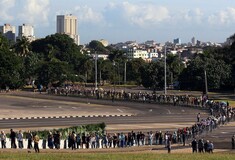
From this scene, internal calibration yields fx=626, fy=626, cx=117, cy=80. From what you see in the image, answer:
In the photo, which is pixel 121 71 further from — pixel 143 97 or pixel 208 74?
pixel 143 97

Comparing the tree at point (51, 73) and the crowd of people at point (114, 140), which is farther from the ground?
the tree at point (51, 73)

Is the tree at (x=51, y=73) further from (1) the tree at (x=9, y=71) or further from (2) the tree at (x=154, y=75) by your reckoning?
(2) the tree at (x=154, y=75)

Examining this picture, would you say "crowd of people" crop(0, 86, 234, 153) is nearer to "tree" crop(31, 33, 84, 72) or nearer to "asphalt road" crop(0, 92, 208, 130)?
"asphalt road" crop(0, 92, 208, 130)

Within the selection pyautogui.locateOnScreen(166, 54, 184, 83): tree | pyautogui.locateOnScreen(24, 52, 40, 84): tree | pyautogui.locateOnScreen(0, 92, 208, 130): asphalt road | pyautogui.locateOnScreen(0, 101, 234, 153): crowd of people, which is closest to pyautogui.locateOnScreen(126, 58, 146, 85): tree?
pyautogui.locateOnScreen(166, 54, 184, 83): tree

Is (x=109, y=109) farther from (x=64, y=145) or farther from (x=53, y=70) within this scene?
(x=53, y=70)

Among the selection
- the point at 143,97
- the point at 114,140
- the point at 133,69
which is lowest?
the point at 114,140

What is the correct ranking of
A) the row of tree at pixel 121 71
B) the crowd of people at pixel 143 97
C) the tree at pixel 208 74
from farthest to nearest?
the row of tree at pixel 121 71 → the tree at pixel 208 74 → the crowd of people at pixel 143 97

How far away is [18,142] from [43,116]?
31984 millimetres

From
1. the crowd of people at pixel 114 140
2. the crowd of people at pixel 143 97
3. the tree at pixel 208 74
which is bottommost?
the crowd of people at pixel 114 140

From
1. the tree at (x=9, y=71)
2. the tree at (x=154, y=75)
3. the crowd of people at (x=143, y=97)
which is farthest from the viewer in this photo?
the tree at (x=154, y=75)

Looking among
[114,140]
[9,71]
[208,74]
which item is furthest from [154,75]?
[114,140]


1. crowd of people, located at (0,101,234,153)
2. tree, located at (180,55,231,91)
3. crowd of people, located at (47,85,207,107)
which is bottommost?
crowd of people, located at (0,101,234,153)

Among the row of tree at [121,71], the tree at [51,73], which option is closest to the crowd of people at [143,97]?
the row of tree at [121,71]

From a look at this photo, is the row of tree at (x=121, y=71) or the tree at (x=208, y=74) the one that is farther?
the row of tree at (x=121, y=71)
